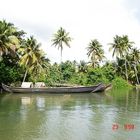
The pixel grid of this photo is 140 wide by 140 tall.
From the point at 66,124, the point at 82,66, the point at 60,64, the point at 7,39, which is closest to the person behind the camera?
the point at 66,124

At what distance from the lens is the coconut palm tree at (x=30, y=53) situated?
186ft

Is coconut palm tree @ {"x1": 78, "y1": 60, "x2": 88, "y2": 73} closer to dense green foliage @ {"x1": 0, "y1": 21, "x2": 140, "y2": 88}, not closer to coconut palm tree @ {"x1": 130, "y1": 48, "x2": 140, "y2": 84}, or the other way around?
dense green foliage @ {"x1": 0, "y1": 21, "x2": 140, "y2": 88}

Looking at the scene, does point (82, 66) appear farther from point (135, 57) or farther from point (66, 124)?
point (66, 124)

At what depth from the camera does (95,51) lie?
79312mm

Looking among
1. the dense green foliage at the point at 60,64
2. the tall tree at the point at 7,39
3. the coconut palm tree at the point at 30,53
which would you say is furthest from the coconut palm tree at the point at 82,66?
the tall tree at the point at 7,39

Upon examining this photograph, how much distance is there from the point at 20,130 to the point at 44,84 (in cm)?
3998

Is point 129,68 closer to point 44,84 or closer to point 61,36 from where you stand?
point 61,36

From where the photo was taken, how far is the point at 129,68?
8381cm

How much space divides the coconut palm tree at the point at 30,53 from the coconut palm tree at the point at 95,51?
76.1 ft

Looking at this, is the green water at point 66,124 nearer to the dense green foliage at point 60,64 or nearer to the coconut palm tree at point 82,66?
the dense green foliage at point 60,64

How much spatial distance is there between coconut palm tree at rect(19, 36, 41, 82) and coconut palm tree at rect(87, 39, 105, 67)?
23201 millimetres

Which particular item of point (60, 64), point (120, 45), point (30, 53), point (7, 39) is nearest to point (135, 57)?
point (120, 45)

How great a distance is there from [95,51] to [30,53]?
1000 inches

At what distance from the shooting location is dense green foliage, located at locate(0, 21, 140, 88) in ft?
183
